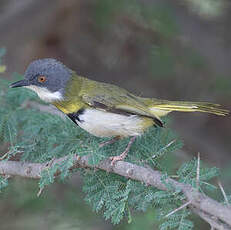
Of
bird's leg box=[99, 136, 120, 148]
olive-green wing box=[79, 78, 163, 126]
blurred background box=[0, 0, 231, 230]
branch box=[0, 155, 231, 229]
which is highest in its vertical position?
branch box=[0, 155, 231, 229]

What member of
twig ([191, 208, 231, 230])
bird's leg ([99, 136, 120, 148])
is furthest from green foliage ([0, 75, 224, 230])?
twig ([191, 208, 231, 230])

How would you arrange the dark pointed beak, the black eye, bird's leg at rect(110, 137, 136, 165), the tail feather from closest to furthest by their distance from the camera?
bird's leg at rect(110, 137, 136, 165), the tail feather, the dark pointed beak, the black eye

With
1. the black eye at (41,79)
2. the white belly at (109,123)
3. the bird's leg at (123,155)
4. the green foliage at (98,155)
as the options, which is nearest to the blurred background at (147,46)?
the green foliage at (98,155)

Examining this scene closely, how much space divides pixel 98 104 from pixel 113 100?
18 centimetres

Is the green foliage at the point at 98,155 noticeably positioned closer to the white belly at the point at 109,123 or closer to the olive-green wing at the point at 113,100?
the white belly at the point at 109,123

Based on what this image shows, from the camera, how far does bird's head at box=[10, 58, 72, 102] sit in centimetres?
519

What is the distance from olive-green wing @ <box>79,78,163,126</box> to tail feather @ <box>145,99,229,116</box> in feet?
0.42

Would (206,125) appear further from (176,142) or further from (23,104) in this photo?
(176,142)

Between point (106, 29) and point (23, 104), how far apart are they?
3124 millimetres

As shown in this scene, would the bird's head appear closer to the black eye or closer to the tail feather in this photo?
the black eye

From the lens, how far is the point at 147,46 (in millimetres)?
8453

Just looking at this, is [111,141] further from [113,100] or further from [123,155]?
[123,155]

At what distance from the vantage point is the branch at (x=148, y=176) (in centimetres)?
287

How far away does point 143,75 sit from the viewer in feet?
28.5
